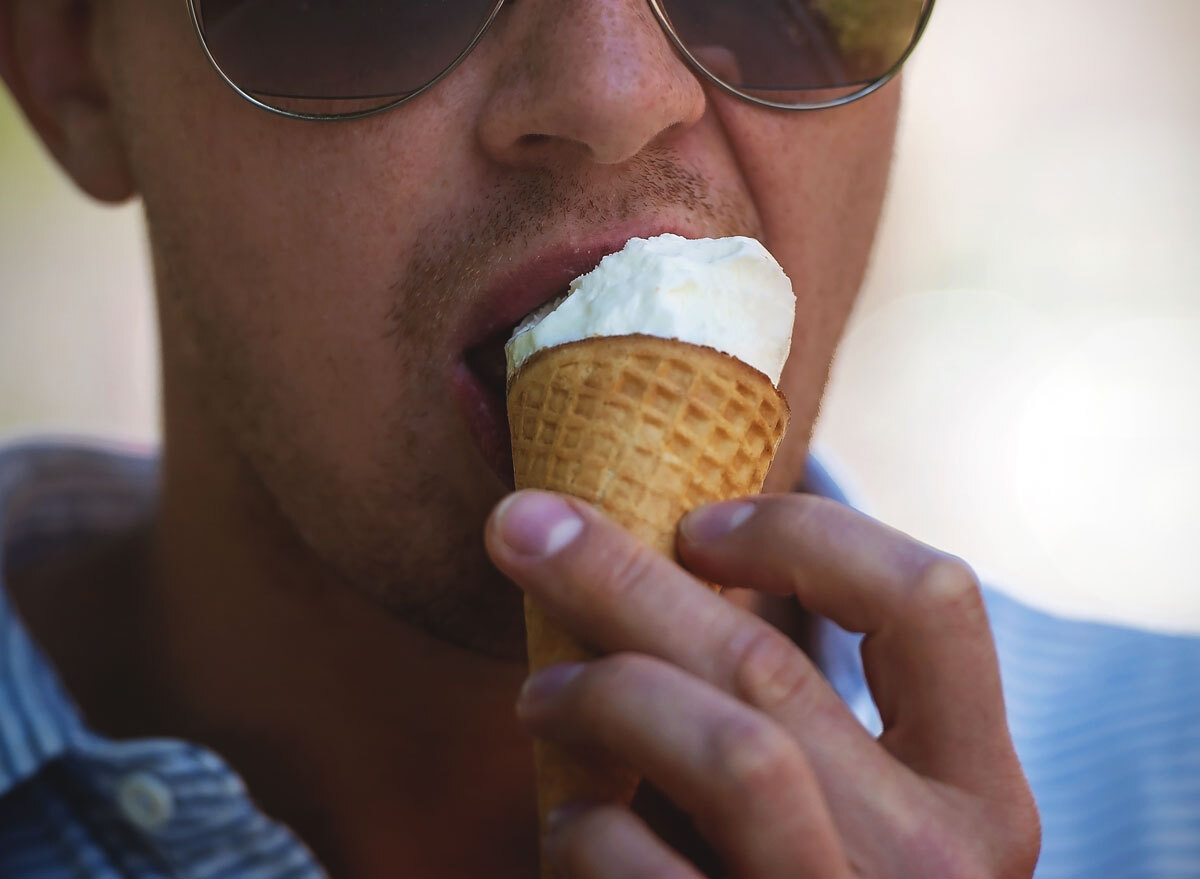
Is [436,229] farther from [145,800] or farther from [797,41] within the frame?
[145,800]

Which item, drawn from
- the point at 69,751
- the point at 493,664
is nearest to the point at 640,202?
the point at 493,664

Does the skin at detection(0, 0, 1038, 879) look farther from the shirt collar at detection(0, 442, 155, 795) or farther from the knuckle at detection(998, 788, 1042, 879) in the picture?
the shirt collar at detection(0, 442, 155, 795)

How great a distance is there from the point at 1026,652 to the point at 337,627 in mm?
1884

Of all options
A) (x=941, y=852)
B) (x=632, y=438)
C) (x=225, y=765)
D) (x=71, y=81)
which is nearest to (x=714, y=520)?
(x=632, y=438)

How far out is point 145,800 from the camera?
2.04 m

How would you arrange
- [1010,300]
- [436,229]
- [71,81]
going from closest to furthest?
[436,229] < [71,81] < [1010,300]

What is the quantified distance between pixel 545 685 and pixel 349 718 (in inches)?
52.7

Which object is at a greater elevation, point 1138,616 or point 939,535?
point 939,535

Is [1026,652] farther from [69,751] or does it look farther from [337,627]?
[69,751]

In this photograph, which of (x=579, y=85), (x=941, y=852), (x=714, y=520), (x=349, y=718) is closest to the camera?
(x=941, y=852)

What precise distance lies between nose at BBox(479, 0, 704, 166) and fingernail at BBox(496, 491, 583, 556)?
0.64 meters

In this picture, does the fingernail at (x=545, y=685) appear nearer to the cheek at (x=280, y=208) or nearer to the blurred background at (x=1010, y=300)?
the cheek at (x=280, y=208)

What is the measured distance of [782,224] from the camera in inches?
76.7

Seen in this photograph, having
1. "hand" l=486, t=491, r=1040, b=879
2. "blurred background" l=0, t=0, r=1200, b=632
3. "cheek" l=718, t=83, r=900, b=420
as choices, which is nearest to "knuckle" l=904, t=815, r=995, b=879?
"hand" l=486, t=491, r=1040, b=879
